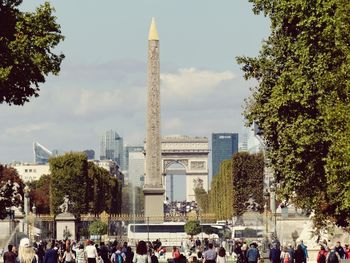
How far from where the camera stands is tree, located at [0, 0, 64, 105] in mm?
43281

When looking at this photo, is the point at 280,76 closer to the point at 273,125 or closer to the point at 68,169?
the point at 273,125

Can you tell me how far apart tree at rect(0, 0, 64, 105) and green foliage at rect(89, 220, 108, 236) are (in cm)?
7142

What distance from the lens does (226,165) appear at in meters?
150

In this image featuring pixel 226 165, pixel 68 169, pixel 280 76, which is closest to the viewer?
pixel 280 76

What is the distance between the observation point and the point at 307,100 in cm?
4800

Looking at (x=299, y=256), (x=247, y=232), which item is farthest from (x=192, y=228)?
(x=299, y=256)

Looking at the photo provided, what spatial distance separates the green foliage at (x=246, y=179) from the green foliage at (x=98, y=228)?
20.0 m

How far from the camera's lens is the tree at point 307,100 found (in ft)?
147

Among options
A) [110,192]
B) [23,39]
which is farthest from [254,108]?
[110,192]

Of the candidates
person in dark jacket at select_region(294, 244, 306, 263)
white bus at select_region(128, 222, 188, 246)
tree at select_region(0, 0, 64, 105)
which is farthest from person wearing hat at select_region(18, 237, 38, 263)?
white bus at select_region(128, 222, 188, 246)

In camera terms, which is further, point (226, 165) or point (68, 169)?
point (226, 165)

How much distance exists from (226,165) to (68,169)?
18.8 metres

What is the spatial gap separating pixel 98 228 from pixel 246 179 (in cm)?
2506

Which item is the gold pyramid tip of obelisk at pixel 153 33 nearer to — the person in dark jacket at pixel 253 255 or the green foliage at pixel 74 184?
the green foliage at pixel 74 184
